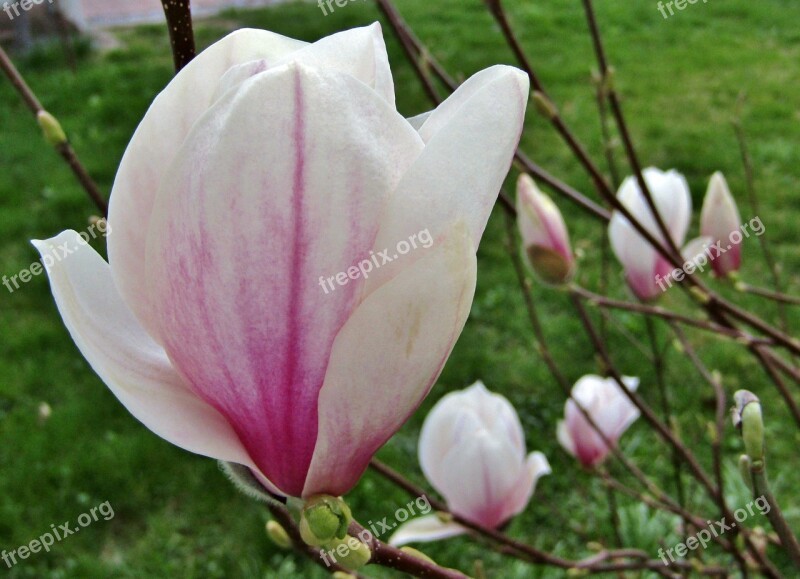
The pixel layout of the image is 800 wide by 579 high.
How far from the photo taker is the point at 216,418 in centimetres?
39

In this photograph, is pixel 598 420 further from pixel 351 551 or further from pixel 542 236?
pixel 351 551

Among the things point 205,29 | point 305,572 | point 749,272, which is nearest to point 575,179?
point 749,272

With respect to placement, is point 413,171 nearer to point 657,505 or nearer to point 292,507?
point 292,507

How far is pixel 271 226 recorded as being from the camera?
34 cm

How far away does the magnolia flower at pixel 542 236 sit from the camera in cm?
96

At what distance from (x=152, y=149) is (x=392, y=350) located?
135 mm

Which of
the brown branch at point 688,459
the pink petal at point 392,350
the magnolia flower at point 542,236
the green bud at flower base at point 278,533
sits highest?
the pink petal at point 392,350

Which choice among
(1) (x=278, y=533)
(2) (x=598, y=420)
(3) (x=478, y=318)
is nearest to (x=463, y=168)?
(1) (x=278, y=533)

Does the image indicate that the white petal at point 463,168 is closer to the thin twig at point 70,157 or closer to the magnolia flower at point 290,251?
the magnolia flower at point 290,251

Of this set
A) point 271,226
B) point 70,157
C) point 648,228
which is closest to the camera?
point 271,226

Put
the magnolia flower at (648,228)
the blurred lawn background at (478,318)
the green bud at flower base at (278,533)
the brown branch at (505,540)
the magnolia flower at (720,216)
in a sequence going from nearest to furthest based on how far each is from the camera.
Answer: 1. the green bud at flower base at (278,533)
2. the brown branch at (505,540)
3. the magnolia flower at (720,216)
4. the magnolia flower at (648,228)
5. the blurred lawn background at (478,318)

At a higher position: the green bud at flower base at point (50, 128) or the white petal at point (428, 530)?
the green bud at flower base at point (50, 128)

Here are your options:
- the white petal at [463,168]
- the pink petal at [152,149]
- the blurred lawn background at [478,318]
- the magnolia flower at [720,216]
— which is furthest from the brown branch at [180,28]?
the blurred lawn background at [478,318]

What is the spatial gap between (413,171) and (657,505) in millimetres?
779
